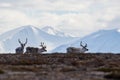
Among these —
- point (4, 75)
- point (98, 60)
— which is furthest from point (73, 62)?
point (4, 75)

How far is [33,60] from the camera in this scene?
135ft

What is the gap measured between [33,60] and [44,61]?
0.94 metres

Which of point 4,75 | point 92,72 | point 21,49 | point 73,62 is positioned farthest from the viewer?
point 21,49

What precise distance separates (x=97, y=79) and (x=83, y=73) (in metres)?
3.59

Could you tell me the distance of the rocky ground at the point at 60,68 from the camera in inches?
1134

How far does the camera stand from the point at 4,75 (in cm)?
2970

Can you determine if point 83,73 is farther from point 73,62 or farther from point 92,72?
point 73,62

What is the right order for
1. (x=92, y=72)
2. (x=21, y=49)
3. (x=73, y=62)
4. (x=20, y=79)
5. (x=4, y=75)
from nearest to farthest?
(x=20, y=79) < (x=4, y=75) < (x=92, y=72) < (x=73, y=62) < (x=21, y=49)

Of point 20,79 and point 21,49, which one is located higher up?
point 21,49

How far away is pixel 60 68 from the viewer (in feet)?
114

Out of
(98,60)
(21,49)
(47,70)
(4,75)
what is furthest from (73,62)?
(21,49)

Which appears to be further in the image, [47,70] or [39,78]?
[47,70]

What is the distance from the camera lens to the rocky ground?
28.8 meters

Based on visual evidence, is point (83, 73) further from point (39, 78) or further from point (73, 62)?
point (73, 62)
